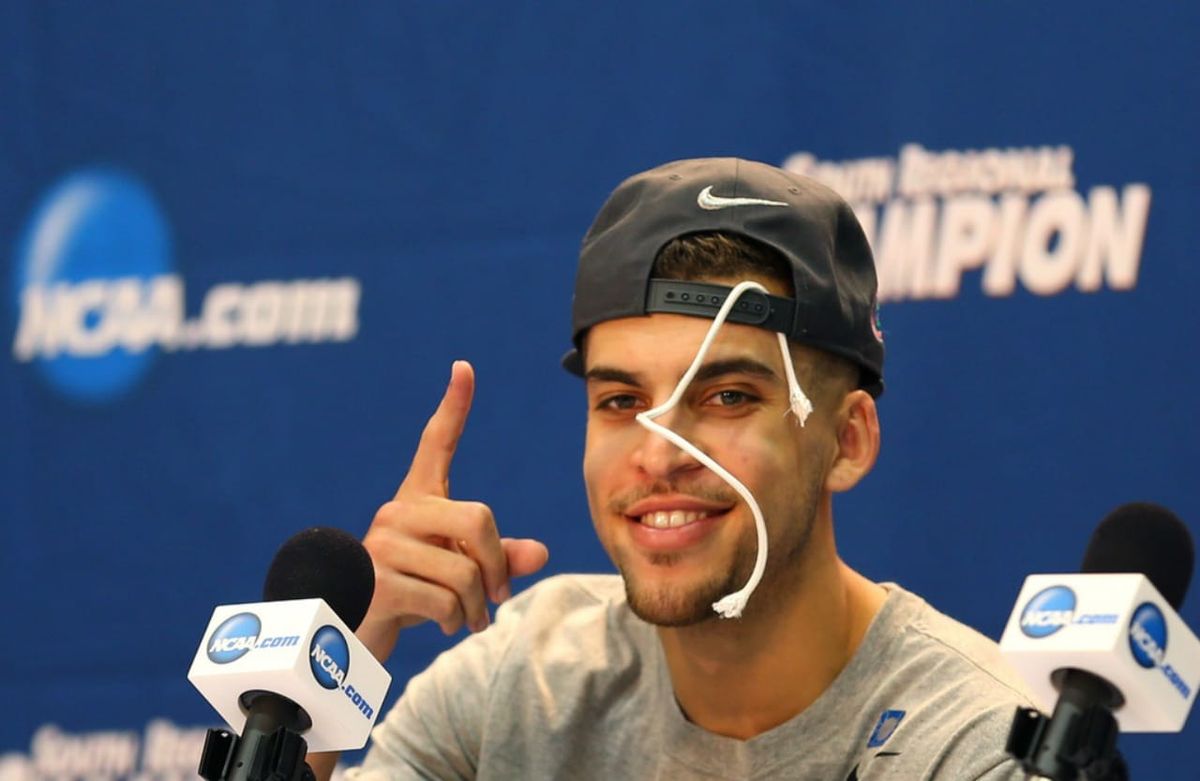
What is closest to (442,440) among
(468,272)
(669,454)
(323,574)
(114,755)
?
(669,454)

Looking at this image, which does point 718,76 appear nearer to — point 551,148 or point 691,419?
point 551,148

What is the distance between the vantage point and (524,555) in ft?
5.88

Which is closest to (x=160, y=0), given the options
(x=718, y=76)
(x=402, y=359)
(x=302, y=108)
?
(x=302, y=108)

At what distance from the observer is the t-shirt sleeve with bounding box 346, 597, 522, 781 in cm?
192

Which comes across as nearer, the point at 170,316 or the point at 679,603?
the point at 679,603

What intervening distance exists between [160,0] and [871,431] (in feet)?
4.90

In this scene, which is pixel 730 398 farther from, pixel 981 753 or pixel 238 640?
pixel 238 640

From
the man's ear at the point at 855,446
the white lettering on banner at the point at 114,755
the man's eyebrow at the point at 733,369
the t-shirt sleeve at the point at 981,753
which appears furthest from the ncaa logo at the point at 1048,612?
the white lettering on banner at the point at 114,755

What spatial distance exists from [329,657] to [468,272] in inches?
53.0

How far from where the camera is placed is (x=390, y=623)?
5.90ft

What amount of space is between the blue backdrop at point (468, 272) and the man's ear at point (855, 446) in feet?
1.44

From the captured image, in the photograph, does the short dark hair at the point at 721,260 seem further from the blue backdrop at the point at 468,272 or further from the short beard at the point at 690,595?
the blue backdrop at the point at 468,272

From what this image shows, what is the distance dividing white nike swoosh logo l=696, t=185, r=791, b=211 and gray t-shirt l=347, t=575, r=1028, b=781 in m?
0.42

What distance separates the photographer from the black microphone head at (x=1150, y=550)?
46.1 inches
